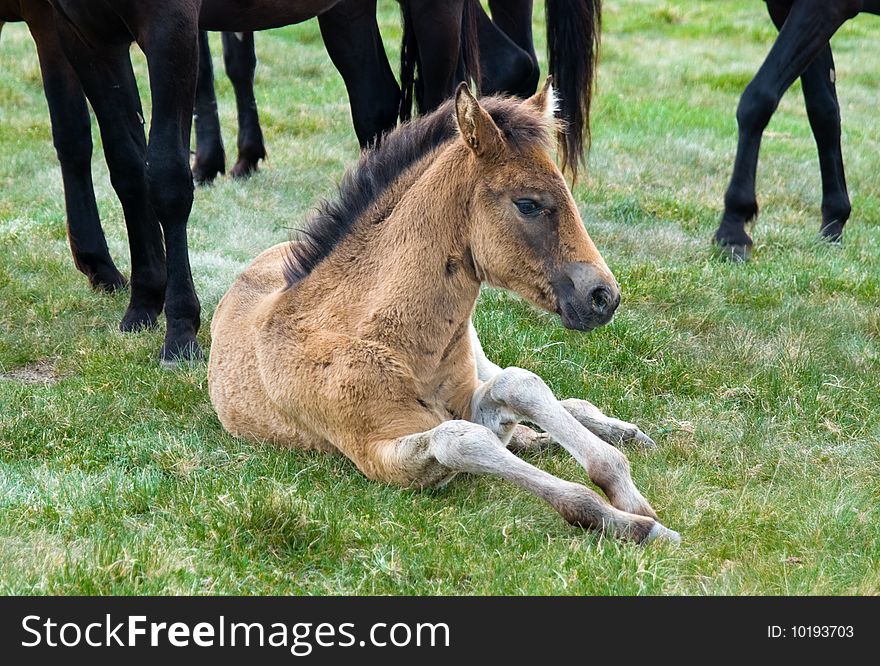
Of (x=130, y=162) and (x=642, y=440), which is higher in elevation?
(x=130, y=162)

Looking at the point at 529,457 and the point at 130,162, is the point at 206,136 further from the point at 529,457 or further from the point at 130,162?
the point at 529,457

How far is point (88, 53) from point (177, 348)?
1.59 meters

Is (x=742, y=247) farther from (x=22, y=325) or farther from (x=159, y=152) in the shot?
(x=22, y=325)

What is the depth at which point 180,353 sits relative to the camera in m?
5.39

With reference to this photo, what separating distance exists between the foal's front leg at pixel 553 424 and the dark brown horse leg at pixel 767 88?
3.62 meters

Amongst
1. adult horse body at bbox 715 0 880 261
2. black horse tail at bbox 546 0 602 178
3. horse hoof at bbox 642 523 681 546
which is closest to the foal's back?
horse hoof at bbox 642 523 681 546

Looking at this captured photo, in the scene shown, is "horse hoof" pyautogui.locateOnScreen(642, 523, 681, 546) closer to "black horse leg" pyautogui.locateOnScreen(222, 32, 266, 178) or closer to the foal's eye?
the foal's eye

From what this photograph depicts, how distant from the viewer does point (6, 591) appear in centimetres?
310

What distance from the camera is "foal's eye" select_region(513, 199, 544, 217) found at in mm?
3855

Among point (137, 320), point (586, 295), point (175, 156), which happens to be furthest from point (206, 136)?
point (586, 295)

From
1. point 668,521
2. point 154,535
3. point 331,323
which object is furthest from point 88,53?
point 668,521

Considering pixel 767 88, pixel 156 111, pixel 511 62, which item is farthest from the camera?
pixel 511 62

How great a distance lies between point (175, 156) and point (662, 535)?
3.04 meters

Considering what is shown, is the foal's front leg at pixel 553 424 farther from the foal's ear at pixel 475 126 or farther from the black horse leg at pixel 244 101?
the black horse leg at pixel 244 101
